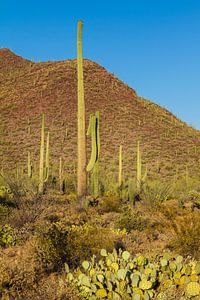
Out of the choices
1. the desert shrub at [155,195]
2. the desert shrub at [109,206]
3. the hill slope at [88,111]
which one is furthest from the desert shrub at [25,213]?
the hill slope at [88,111]

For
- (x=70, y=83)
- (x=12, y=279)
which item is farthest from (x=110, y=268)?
(x=70, y=83)

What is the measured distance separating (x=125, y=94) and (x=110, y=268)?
48487mm

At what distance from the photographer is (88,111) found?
45.6 m

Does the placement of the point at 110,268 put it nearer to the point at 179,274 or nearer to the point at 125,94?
the point at 179,274

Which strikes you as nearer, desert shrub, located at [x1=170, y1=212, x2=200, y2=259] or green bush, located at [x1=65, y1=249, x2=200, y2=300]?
green bush, located at [x1=65, y1=249, x2=200, y2=300]

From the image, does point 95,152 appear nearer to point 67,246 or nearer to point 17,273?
point 67,246

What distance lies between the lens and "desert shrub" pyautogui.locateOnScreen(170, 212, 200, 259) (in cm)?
653

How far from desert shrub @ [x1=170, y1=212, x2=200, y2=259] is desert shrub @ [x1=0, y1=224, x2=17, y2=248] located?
270 cm

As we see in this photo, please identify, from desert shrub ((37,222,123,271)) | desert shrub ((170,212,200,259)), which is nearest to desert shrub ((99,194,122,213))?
desert shrub ((170,212,200,259))

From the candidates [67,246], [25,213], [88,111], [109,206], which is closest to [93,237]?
[67,246]

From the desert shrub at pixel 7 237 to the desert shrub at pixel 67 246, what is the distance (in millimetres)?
764

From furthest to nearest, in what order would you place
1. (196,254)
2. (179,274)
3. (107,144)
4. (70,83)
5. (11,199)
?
1. (70,83)
2. (107,144)
3. (11,199)
4. (196,254)
5. (179,274)

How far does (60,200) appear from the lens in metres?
12.6

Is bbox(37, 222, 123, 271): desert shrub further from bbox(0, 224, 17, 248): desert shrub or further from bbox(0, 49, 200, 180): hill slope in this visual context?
bbox(0, 49, 200, 180): hill slope
